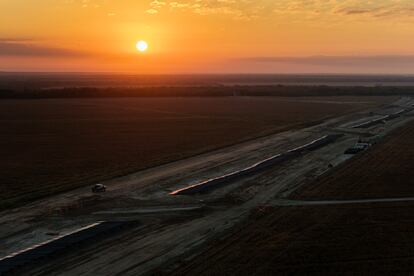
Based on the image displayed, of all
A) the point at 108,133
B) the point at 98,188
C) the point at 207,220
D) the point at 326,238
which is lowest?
the point at 207,220

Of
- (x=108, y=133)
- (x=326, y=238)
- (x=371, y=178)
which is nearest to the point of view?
(x=326, y=238)

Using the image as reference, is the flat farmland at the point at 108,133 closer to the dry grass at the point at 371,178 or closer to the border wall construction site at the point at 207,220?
the border wall construction site at the point at 207,220

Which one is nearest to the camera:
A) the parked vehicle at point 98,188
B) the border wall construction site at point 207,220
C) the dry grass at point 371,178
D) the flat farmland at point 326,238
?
the flat farmland at point 326,238

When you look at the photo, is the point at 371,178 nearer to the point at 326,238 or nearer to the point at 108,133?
the point at 326,238

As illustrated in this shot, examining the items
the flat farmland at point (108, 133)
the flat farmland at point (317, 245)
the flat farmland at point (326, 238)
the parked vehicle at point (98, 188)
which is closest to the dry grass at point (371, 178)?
the flat farmland at point (326, 238)

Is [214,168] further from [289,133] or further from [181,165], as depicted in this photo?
[289,133]

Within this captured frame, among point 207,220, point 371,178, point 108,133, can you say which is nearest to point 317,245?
point 207,220
